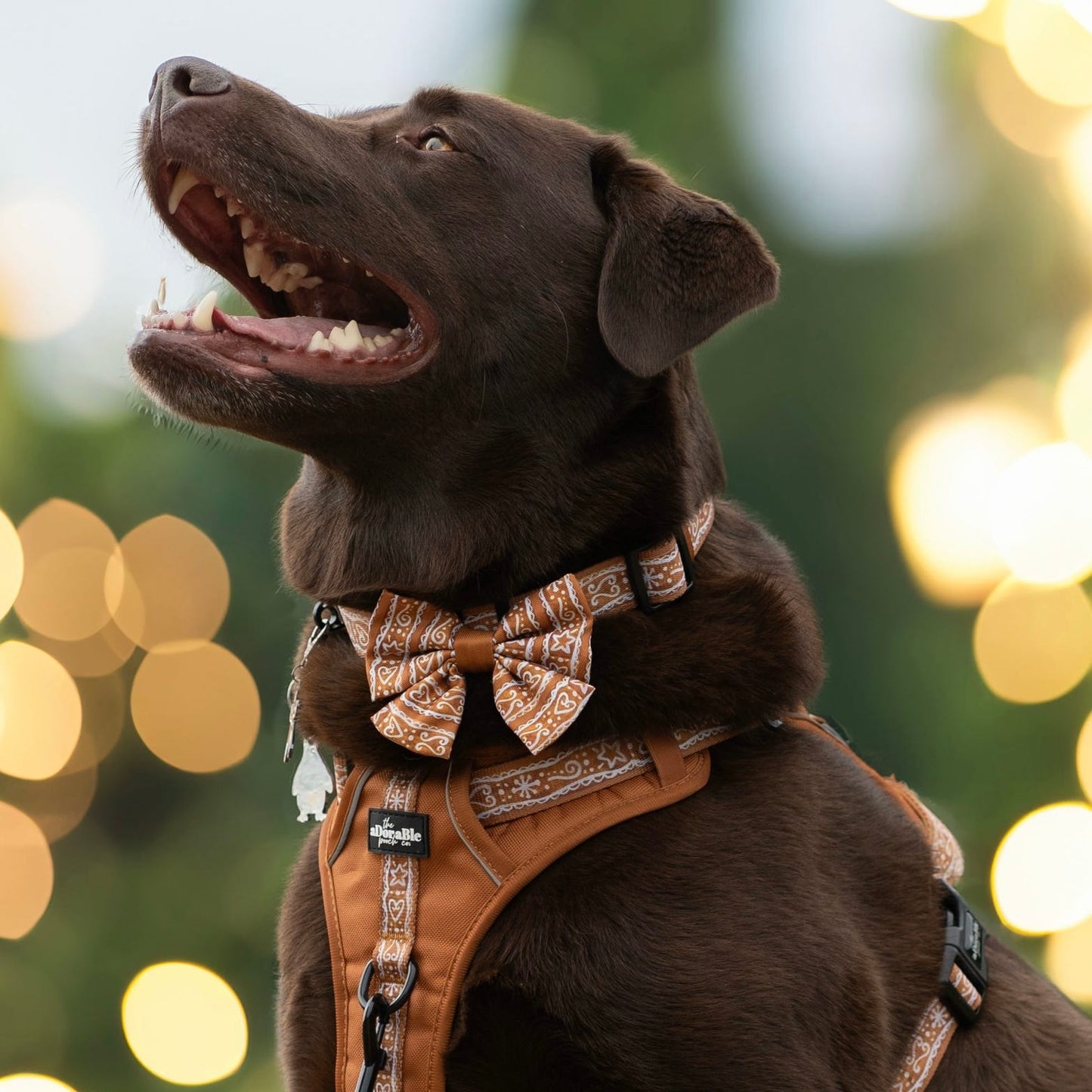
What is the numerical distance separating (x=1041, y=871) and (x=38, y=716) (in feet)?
8.15

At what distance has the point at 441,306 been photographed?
1758 mm

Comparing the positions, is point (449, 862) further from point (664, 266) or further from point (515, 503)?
point (664, 266)

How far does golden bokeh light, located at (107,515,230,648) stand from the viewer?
3.08 metres

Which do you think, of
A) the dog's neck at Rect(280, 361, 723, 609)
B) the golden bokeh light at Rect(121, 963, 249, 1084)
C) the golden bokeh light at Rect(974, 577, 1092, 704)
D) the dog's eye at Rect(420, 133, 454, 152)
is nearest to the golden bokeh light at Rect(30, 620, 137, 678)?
the golden bokeh light at Rect(121, 963, 249, 1084)

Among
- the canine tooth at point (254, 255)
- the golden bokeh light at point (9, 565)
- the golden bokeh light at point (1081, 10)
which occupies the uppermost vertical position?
the golden bokeh light at point (1081, 10)

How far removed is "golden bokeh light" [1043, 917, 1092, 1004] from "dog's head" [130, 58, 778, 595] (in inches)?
85.7

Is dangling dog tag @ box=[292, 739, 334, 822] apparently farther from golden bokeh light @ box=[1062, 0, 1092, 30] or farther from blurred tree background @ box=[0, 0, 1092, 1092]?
golden bokeh light @ box=[1062, 0, 1092, 30]

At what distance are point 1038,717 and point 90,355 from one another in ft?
8.10

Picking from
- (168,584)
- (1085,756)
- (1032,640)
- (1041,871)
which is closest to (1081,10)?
(1032,640)

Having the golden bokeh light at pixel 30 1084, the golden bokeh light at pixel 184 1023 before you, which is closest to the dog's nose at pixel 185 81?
the golden bokeh light at pixel 184 1023

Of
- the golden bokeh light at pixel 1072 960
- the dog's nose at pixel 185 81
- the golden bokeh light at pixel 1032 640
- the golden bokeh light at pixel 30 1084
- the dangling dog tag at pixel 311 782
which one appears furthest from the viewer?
the golden bokeh light at pixel 1072 960

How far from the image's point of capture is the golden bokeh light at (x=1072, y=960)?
3.36m

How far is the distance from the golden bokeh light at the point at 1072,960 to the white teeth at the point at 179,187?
9.28 ft

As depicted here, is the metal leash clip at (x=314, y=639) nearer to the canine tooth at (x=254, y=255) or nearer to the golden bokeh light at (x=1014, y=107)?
the canine tooth at (x=254, y=255)
